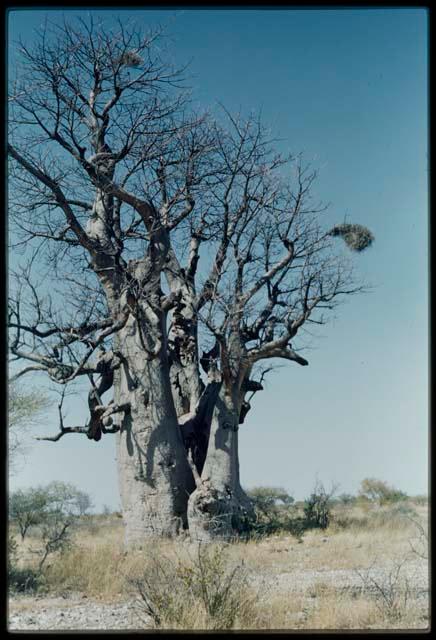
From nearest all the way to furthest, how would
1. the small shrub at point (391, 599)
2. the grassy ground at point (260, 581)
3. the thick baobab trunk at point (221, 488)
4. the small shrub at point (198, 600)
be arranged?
the small shrub at point (198, 600)
the grassy ground at point (260, 581)
the small shrub at point (391, 599)
the thick baobab trunk at point (221, 488)

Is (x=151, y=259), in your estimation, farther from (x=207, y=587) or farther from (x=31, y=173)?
(x=207, y=587)

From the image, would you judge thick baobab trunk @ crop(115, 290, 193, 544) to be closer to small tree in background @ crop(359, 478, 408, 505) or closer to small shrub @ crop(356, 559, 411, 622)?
small shrub @ crop(356, 559, 411, 622)

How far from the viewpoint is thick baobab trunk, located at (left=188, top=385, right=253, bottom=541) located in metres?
9.44

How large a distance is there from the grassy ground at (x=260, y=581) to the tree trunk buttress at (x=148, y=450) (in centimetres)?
35

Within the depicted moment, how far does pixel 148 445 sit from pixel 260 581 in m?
3.04

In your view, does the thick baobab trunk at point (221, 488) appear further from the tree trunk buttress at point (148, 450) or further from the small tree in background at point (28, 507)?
the small tree in background at point (28, 507)

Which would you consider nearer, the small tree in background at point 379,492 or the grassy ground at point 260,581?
the grassy ground at point 260,581

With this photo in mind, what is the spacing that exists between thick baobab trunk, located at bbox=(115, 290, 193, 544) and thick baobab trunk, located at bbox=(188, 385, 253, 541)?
1.02 ft

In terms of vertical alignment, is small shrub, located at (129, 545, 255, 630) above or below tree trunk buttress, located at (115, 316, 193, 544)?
below

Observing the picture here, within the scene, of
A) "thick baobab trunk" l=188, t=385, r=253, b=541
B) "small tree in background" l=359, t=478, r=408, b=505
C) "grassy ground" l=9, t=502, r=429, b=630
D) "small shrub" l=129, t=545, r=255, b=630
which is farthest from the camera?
"small tree in background" l=359, t=478, r=408, b=505

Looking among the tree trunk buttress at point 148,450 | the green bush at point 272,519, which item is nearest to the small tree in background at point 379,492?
the green bush at point 272,519

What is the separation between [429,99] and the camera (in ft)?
14.5

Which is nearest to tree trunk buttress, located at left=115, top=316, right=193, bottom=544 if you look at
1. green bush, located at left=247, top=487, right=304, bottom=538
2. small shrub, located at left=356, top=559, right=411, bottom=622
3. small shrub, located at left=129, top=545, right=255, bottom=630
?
→ green bush, located at left=247, top=487, right=304, bottom=538

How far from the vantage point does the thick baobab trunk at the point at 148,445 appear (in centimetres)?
951
